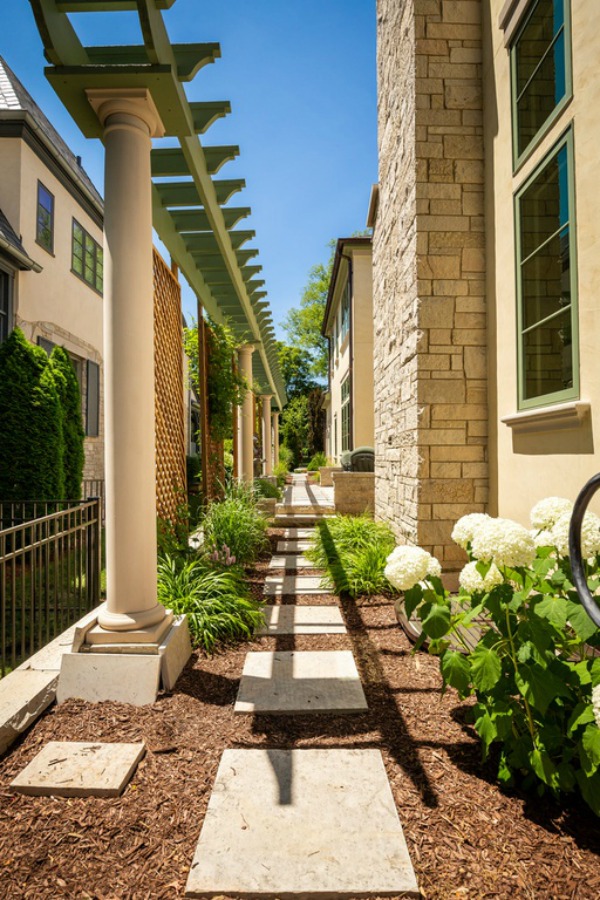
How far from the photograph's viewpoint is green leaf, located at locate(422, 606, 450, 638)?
1.79 metres

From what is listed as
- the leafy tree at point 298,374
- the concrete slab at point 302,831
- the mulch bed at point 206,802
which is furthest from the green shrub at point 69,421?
the leafy tree at point 298,374

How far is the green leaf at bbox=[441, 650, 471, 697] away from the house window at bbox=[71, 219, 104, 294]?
31.5ft

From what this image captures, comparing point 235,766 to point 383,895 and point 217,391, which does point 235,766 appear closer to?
point 383,895

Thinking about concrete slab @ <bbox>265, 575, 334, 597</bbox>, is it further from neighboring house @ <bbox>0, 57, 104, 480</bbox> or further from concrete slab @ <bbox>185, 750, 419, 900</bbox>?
neighboring house @ <bbox>0, 57, 104, 480</bbox>

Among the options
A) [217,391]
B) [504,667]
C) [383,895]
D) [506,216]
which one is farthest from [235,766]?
[217,391]

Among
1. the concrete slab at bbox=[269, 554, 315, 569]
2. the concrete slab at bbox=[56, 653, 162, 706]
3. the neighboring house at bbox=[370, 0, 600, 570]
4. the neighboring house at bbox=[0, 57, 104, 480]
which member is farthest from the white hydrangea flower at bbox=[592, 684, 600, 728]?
the neighboring house at bbox=[0, 57, 104, 480]

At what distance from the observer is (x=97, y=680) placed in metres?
2.45

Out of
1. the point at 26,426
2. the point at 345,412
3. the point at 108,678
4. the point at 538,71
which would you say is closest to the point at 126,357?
the point at 108,678

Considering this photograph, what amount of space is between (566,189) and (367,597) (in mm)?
3213

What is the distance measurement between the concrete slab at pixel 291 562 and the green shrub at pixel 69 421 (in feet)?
12.0

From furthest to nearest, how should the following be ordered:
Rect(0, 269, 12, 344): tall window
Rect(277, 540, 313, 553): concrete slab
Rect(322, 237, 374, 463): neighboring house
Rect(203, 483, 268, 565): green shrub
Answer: Rect(322, 237, 374, 463): neighboring house < Rect(0, 269, 12, 344): tall window < Rect(277, 540, 313, 553): concrete slab < Rect(203, 483, 268, 565): green shrub

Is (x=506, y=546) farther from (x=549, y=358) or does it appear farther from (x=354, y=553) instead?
(x=354, y=553)

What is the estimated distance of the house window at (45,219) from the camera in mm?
7980

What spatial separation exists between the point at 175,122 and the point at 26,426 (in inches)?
186
